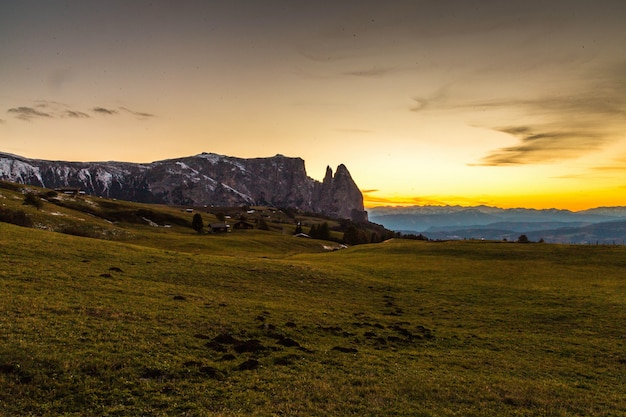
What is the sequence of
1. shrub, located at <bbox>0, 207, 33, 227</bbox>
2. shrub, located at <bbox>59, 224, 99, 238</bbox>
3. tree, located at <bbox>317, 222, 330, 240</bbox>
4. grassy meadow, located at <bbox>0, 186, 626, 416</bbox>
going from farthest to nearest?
tree, located at <bbox>317, 222, 330, 240</bbox> < shrub, located at <bbox>59, 224, 99, 238</bbox> < shrub, located at <bbox>0, 207, 33, 227</bbox> < grassy meadow, located at <bbox>0, 186, 626, 416</bbox>

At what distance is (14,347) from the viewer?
1889 cm

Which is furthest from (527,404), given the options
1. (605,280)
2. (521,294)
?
(605,280)

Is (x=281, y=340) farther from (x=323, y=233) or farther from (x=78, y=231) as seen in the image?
(x=323, y=233)

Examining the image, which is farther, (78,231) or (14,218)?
(78,231)

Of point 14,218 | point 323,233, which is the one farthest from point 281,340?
point 323,233

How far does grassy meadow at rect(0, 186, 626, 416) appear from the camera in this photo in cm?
1764

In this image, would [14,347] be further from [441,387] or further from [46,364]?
[441,387]

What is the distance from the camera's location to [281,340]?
86.8ft

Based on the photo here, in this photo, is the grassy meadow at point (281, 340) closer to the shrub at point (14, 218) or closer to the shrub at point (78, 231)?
the shrub at point (14, 218)

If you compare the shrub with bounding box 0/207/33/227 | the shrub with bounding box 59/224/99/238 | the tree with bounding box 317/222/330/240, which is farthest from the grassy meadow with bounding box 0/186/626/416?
the tree with bounding box 317/222/330/240

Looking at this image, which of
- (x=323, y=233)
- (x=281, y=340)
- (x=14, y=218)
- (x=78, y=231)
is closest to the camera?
(x=281, y=340)

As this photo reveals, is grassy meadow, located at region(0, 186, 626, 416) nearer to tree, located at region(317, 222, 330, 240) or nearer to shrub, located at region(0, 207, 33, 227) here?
shrub, located at region(0, 207, 33, 227)

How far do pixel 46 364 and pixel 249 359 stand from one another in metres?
11.0

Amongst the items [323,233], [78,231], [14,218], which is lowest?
[323,233]
